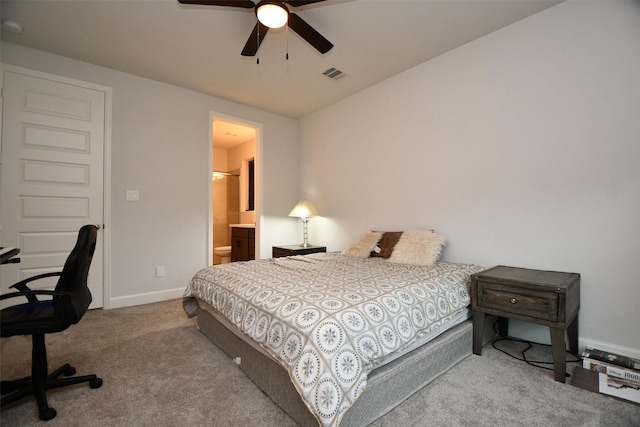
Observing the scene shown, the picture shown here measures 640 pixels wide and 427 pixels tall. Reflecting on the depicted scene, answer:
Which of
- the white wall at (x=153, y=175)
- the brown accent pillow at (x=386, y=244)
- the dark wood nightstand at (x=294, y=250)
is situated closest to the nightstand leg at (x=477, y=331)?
the brown accent pillow at (x=386, y=244)

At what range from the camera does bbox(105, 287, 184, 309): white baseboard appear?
3.19m

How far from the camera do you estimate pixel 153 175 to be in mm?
3469

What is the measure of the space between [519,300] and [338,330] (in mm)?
1378

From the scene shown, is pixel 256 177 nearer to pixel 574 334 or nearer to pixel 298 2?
pixel 298 2

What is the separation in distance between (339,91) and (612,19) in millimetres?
2483

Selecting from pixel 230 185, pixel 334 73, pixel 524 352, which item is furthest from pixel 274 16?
pixel 230 185

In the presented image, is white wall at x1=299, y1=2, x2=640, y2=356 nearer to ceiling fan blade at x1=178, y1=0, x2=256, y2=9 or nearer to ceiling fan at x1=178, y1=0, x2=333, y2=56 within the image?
ceiling fan at x1=178, y1=0, x2=333, y2=56

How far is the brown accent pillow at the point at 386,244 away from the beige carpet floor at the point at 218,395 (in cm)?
115

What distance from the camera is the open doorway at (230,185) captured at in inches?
223

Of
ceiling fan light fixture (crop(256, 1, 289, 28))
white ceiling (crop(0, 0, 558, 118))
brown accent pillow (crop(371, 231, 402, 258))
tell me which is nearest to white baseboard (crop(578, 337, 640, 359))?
brown accent pillow (crop(371, 231, 402, 258))

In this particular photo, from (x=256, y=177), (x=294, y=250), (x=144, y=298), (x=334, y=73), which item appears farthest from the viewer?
(x=256, y=177)

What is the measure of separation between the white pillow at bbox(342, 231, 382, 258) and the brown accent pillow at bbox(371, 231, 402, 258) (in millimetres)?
49

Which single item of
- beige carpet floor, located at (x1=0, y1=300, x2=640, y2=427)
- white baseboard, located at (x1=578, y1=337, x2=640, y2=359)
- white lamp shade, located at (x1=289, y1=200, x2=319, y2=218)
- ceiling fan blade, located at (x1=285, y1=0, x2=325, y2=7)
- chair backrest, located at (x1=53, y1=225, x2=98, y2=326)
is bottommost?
beige carpet floor, located at (x1=0, y1=300, x2=640, y2=427)

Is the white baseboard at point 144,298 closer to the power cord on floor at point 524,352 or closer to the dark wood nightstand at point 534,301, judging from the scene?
the dark wood nightstand at point 534,301
